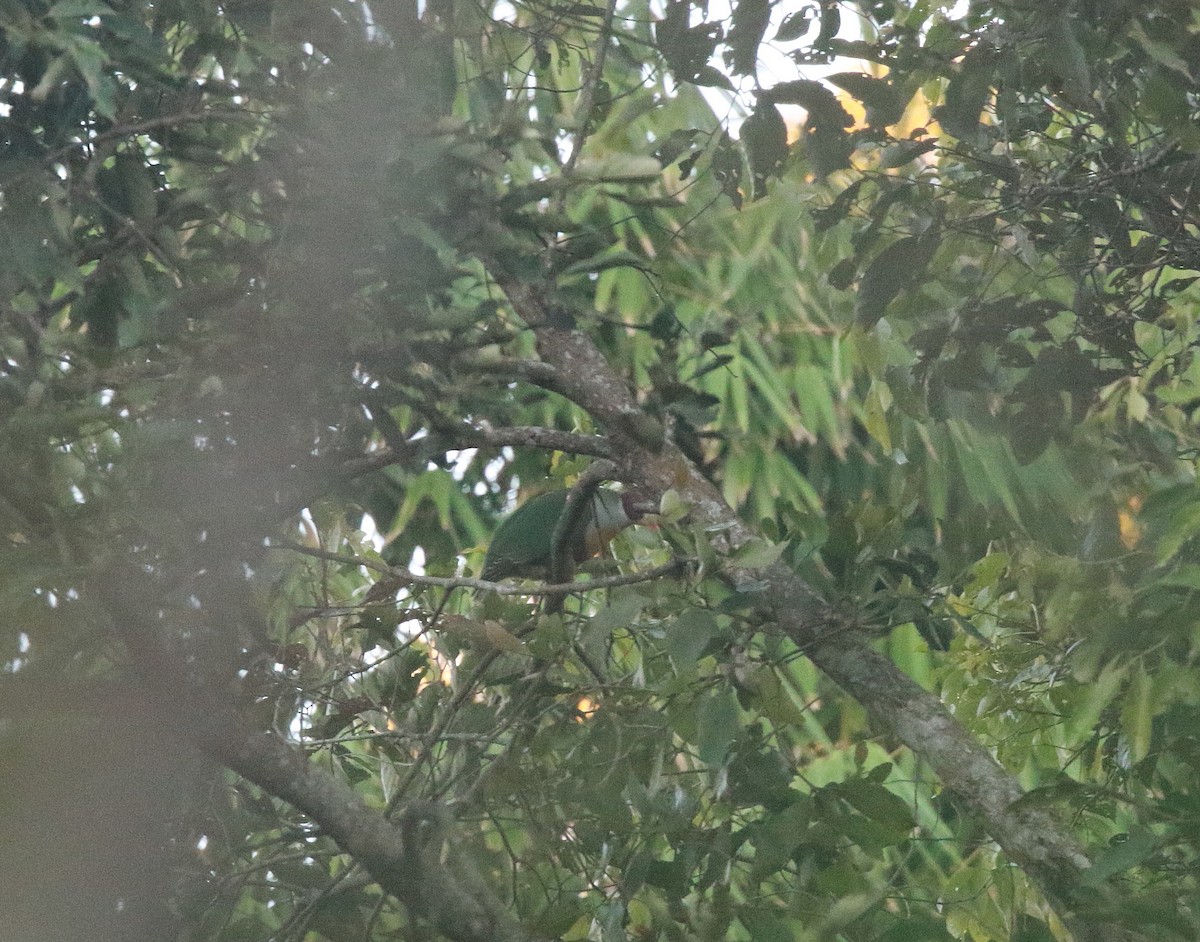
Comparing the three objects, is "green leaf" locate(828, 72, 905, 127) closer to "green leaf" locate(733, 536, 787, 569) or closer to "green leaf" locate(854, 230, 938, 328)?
"green leaf" locate(854, 230, 938, 328)

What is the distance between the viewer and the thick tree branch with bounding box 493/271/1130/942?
41.2 inches

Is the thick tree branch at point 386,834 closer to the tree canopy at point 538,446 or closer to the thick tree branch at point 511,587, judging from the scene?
the tree canopy at point 538,446

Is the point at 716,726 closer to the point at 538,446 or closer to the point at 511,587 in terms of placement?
the point at 511,587

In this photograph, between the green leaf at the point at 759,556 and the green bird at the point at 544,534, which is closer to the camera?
the green leaf at the point at 759,556

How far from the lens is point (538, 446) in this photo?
4.17 feet

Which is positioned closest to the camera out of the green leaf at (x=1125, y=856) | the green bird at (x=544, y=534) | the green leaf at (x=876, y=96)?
the green leaf at (x=1125, y=856)

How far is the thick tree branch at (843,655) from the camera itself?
1047mm

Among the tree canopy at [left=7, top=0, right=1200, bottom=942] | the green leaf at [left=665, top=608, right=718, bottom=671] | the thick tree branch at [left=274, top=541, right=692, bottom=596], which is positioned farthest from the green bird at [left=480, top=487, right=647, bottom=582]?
the green leaf at [left=665, top=608, right=718, bottom=671]

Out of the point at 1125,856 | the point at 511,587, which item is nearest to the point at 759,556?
the point at 511,587

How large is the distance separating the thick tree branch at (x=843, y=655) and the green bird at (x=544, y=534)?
0.53 ft

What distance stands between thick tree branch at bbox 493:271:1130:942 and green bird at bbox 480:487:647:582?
0.53ft

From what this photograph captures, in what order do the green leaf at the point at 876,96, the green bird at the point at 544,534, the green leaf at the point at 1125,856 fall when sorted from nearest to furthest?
1. the green leaf at the point at 1125,856
2. the green leaf at the point at 876,96
3. the green bird at the point at 544,534

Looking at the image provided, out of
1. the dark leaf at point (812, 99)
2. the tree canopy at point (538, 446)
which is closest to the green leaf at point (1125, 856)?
the tree canopy at point (538, 446)

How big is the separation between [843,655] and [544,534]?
47 cm
